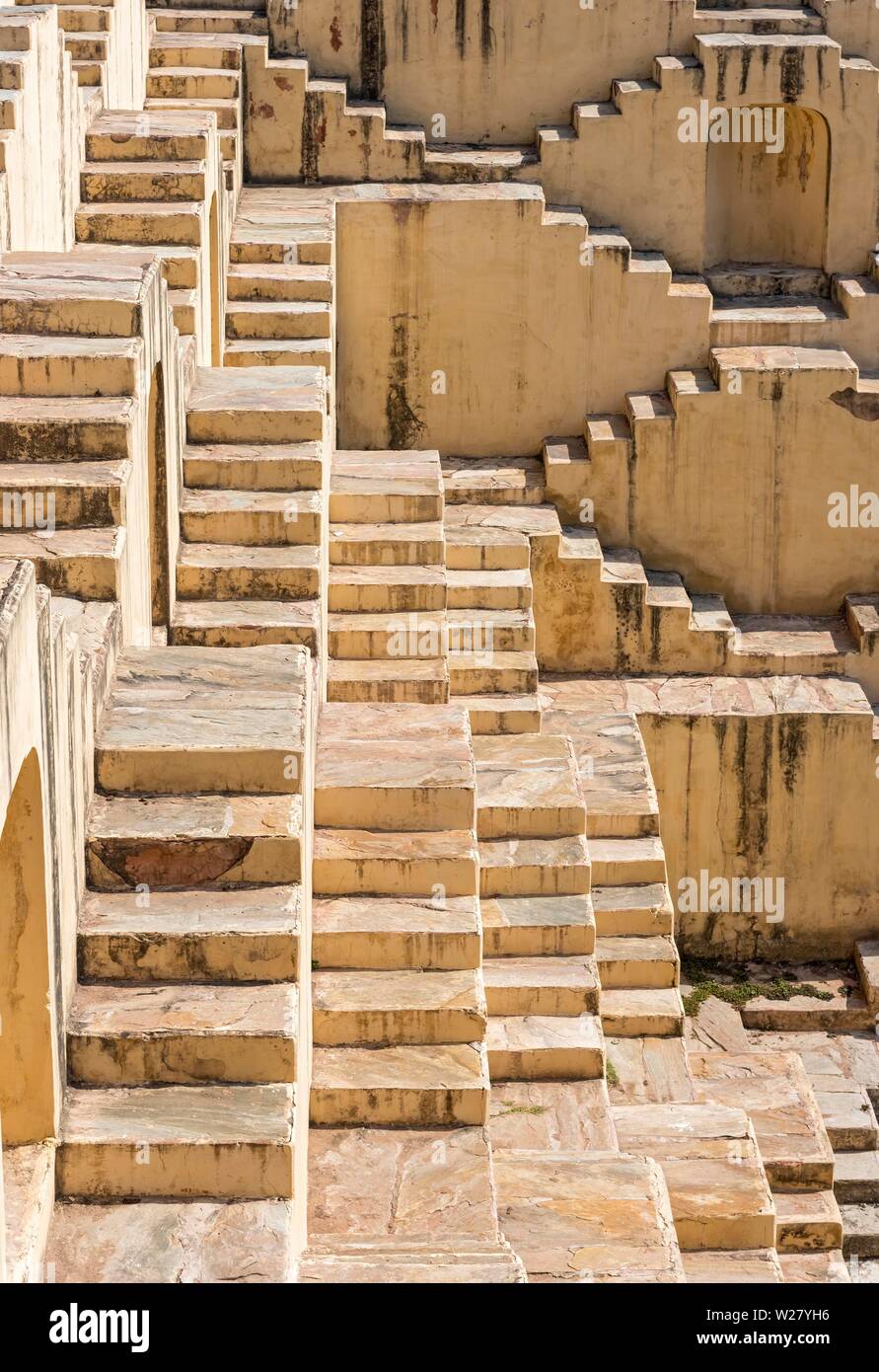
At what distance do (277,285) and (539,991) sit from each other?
5.77 meters

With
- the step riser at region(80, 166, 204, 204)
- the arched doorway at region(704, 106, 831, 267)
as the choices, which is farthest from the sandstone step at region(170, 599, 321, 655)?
the arched doorway at region(704, 106, 831, 267)

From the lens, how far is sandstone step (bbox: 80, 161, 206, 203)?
14.2m

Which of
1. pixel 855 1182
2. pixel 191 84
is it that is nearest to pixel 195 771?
pixel 855 1182

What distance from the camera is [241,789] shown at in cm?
909

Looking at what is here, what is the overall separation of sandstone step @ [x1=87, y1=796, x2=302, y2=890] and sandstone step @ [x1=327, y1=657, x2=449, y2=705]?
3830mm

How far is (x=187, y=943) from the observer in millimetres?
8453

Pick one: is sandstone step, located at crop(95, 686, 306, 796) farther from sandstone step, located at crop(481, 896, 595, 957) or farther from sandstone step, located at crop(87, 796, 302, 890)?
sandstone step, located at crop(481, 896, 595, 957)

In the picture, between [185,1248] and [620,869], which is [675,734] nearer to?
[620,869]

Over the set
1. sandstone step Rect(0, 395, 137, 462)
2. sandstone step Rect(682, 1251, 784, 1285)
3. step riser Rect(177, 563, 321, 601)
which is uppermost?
sandstone step Rect(0, 395, 137, 462)

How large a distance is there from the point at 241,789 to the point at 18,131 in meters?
4.63

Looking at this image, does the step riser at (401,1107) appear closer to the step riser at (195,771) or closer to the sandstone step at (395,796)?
the step riser at (195,771)

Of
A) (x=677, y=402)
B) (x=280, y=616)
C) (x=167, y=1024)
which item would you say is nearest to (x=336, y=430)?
(x=677, y=402)

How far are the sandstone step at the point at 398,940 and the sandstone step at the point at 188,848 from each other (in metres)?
1.56

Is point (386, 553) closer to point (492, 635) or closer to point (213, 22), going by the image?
point (492, 635)
